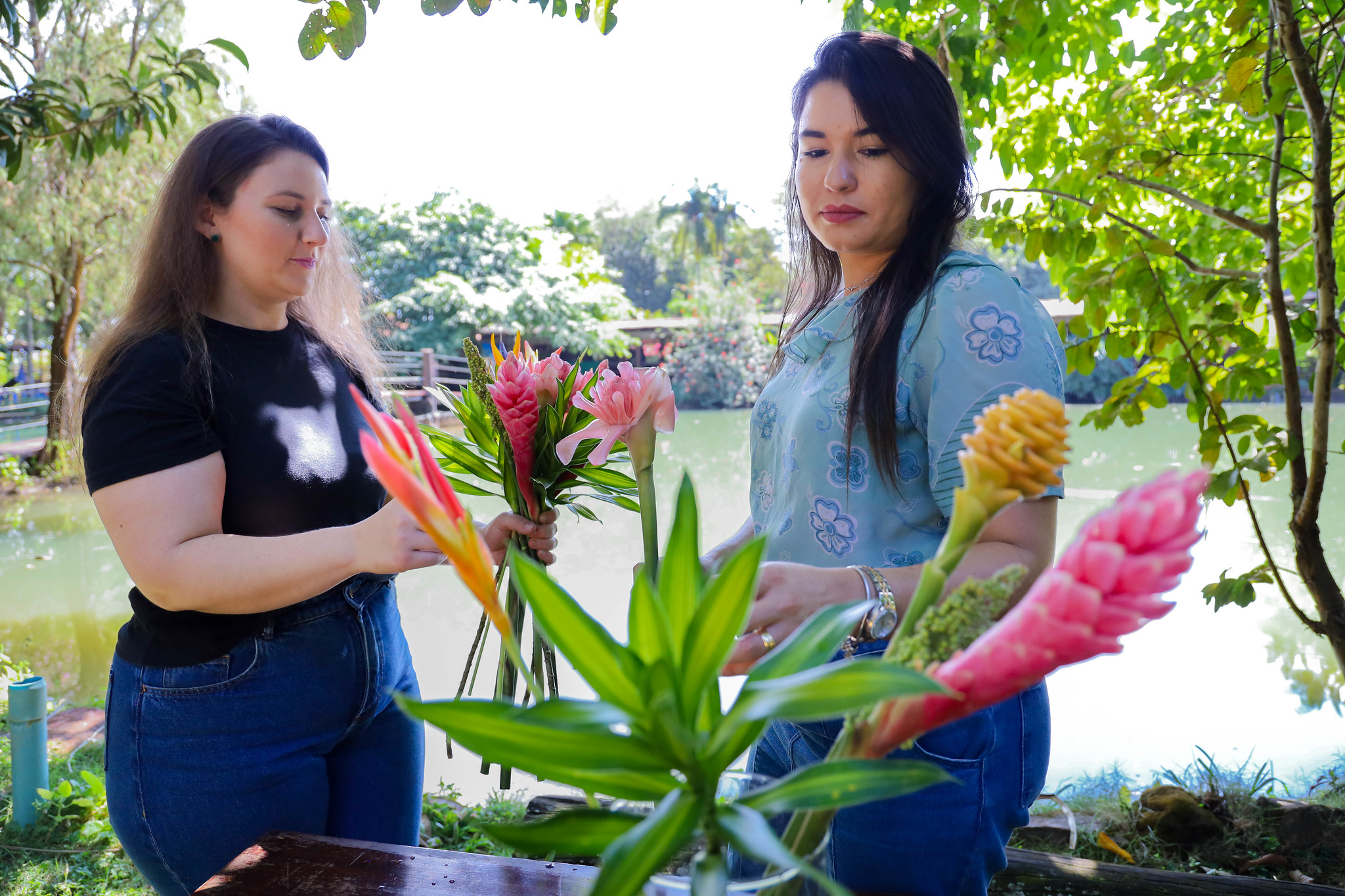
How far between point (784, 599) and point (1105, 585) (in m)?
0.38

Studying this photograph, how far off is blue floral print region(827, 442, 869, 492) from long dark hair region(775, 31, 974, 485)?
0.8 inches

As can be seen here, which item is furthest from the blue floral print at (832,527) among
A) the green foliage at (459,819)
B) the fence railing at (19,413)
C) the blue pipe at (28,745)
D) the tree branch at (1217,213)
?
the fence railing at (19,413)

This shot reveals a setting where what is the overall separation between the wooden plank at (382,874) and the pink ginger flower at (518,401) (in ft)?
1.37

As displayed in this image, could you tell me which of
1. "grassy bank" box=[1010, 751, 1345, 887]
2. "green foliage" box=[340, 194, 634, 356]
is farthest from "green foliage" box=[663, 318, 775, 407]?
"grassy bank" box=[1010, 751, 1345, 887]

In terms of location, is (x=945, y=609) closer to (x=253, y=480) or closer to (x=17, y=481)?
(x=253, y=480)

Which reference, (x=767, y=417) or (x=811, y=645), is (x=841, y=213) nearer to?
(x=767, y=417)

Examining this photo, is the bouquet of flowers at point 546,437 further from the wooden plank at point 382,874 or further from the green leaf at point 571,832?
the green leaf at point 571,832

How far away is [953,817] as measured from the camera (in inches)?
34.3

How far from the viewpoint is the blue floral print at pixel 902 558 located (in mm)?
978

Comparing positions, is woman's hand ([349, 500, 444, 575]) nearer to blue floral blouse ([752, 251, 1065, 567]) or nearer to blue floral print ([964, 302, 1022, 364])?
blue floral blouse ([752, 251, 1065, 567])

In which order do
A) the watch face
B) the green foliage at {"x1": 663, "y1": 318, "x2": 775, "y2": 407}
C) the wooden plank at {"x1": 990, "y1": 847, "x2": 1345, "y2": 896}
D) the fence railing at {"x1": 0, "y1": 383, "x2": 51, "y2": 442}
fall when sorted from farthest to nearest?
the green foliage at {"x1": 663, "y1": 318, "x2": 775, "y2": 407} < the fence railing at {"x1": 0, "y1": 383, "x2": 51, "y2": 442} < the wooden plank at {"x1": 990, "y1": 847, "x2": 1345, "y2": 896} < the watch face

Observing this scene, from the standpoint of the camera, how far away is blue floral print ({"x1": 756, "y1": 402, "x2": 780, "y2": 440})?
45.3 inches

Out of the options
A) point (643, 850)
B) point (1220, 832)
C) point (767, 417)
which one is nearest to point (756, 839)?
point (643, 850)

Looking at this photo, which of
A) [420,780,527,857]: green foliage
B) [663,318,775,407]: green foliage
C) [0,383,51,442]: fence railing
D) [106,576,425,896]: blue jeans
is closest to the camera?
[106,576,425,896]: blue jeans
